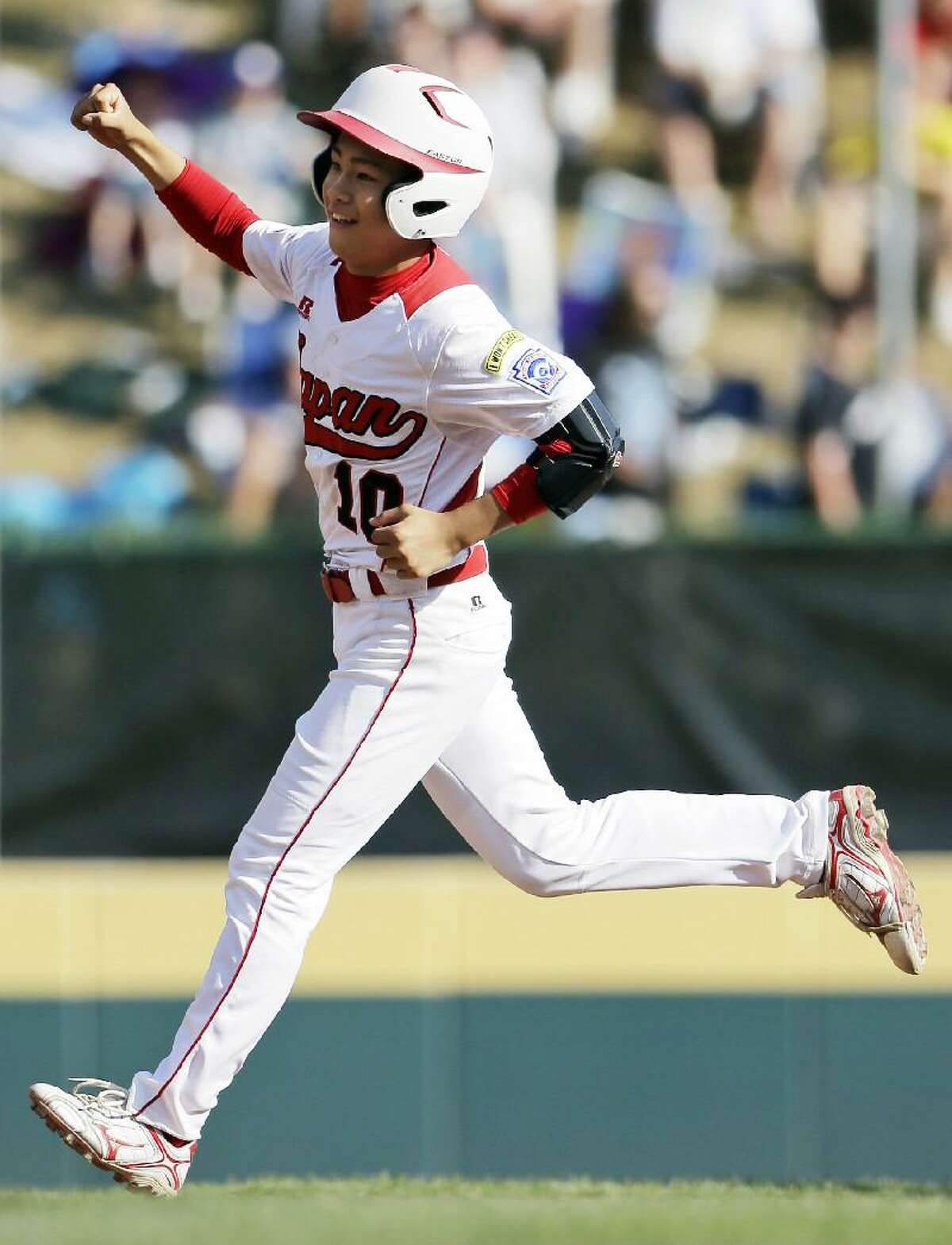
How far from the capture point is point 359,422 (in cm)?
438

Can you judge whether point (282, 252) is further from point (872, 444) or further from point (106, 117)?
point (872, 444)

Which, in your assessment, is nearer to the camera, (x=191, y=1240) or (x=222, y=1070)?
(x=191, y=1240)

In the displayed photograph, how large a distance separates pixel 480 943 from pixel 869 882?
2.05 meters

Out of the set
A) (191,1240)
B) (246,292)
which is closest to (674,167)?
(246,292)

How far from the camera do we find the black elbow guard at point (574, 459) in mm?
4297

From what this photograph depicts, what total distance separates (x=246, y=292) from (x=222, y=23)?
0.96 m

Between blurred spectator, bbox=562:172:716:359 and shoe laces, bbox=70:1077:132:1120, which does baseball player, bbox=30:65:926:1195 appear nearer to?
shoe laces, bbox=70:1077:132:1120

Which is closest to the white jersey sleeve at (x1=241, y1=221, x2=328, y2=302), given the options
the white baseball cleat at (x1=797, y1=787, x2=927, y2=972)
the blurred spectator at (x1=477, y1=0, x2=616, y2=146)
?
the white baseball cleat at (x1=797, y1=787, x2=927, y2=972)

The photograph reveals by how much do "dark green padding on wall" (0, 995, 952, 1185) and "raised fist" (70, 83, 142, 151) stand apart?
8.84 feet

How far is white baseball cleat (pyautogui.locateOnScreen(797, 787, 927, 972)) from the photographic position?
455 cm

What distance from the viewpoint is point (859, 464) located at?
7.43m

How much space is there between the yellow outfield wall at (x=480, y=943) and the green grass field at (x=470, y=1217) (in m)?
1.33

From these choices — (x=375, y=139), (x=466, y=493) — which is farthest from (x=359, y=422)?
(x=375, y=139)

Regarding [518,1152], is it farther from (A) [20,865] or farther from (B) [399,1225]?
(B) [399,1225]
